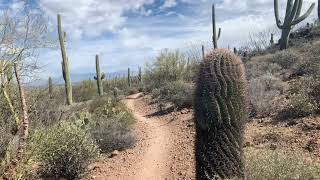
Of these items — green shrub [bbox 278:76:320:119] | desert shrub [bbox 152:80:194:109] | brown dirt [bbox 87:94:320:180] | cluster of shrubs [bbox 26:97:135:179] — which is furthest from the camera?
desert shrub [bbox 152:80:194:109]

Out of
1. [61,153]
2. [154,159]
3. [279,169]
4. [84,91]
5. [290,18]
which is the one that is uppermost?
[290,18]

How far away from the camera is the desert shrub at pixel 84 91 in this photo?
33375mm

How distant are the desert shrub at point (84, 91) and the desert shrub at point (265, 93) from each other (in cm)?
1990

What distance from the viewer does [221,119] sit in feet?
22.8

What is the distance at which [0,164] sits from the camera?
9164mm

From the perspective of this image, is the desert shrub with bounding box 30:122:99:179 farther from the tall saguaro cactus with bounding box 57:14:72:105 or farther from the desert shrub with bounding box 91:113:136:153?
the tall saguaro cactus with bounding box 57:14:72:105

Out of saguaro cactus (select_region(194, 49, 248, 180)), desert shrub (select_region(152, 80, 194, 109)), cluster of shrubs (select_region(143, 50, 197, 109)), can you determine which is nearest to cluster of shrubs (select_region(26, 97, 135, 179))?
saguaro cactus (select_region(194, 49, 248, 180))

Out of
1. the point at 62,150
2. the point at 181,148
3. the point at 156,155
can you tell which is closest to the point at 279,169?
the point at 62,150

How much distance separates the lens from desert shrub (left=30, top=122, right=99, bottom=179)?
9.70 metres

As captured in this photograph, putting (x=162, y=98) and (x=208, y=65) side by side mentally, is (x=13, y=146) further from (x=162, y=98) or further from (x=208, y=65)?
(x=162, y=98)

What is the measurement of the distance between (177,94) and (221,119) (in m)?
11.1

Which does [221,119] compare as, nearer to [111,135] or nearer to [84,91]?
[111,135]

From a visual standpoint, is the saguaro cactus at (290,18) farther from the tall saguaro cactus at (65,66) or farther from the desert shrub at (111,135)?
the desert shrub at (111,135)

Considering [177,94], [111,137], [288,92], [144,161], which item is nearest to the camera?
[144,161]
